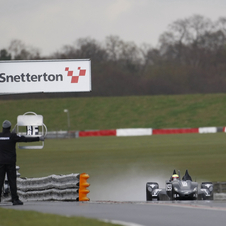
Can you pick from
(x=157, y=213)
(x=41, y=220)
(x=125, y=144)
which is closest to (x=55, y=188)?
(x=157, y=213)

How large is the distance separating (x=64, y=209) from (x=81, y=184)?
9.78 feet

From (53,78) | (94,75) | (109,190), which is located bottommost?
(109,190)

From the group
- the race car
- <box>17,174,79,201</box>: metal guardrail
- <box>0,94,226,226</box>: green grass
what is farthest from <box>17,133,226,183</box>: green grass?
<box>17,174,79,201</box>: metal guardrail

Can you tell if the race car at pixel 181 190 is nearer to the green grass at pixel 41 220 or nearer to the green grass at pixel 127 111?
the green grass at pixel 41 220

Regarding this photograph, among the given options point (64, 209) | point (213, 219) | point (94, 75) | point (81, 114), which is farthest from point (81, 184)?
point (94, 75)

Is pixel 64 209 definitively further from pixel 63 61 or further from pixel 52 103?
pixel 52 103

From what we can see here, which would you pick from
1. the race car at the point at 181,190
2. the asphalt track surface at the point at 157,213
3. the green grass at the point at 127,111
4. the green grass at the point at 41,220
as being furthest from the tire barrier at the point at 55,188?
the green grass at the point at 127,111

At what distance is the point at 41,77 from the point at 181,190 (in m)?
5.46

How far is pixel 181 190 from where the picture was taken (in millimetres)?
12383

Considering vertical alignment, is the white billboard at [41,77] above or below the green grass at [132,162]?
above

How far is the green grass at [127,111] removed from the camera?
77387 mm

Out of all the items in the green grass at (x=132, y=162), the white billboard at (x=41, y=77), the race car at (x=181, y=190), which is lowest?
the green grass at (x=132, y=162)

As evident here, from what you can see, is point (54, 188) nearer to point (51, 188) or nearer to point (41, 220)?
point (51, 188)

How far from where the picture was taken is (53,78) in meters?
15.6
